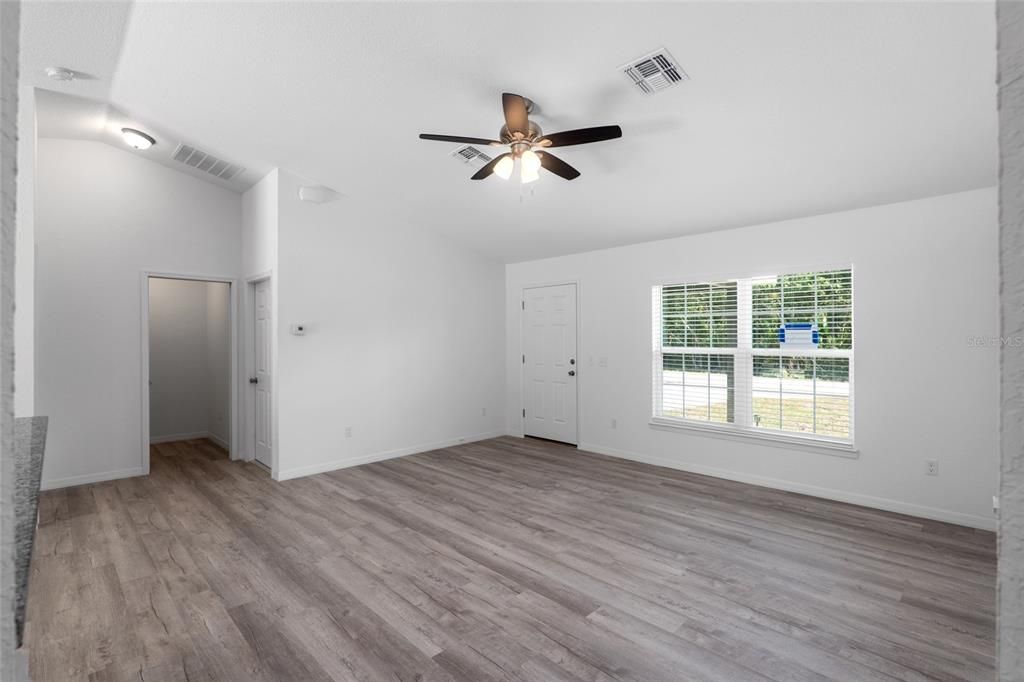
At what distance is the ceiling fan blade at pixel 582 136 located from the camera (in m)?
2.70

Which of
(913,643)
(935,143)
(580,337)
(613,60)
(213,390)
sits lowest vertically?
(913,643)

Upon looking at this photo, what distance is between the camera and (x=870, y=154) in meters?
3.26

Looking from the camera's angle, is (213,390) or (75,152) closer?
(75,152)

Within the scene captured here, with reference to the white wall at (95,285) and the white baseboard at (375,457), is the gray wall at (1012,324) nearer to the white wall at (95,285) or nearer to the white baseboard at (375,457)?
the white baseboard at (375,457)

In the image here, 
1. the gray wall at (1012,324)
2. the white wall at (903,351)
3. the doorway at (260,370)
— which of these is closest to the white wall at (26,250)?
the doorway at (260,370)

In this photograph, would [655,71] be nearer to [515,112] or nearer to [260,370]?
[515,112]

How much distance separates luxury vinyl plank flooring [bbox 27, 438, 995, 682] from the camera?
2158mm

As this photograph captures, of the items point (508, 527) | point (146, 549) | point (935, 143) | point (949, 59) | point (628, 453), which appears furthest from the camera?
point (628, 453)

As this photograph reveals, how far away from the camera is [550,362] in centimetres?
643

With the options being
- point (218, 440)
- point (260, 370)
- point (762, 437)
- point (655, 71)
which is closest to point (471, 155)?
point (655, 71)

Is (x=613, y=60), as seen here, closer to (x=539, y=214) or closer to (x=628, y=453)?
(x=539, y=214)

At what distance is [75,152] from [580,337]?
5.52 metres

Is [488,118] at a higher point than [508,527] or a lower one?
higher

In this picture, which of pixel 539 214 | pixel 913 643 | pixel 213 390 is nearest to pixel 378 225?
pixel 539 214
